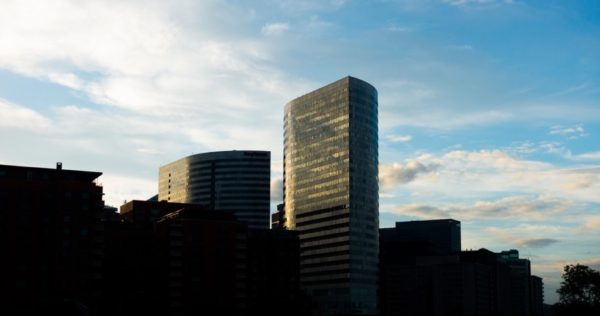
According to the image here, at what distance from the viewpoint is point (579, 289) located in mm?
148000

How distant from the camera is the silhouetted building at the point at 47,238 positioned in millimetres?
171375

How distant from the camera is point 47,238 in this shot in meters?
176

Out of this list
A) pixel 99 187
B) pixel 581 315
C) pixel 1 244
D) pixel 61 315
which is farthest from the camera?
pixel 99 187

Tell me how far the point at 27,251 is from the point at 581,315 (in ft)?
367

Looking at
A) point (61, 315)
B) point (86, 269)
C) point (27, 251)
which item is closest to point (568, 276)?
point (86, 269)

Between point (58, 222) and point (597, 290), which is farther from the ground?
point (58, 222)

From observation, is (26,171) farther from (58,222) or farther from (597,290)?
(597,290)

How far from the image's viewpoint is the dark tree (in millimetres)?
146500

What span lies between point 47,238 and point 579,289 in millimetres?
108846

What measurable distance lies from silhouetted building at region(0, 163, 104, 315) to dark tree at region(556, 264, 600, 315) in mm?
94842

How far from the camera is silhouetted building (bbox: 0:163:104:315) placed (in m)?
171

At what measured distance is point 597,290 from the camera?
484 feet

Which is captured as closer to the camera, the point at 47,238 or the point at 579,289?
the point at 579,289

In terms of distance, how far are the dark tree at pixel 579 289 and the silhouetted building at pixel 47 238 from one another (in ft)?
311
